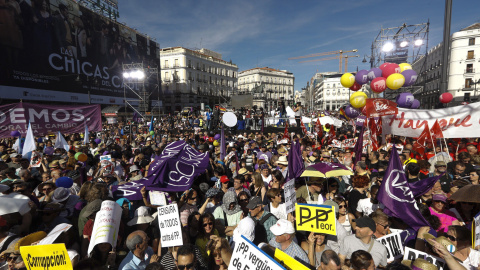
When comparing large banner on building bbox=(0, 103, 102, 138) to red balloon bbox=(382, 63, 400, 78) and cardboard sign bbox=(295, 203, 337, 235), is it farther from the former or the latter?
red balloon bbox=(382, 63, 400, 78)

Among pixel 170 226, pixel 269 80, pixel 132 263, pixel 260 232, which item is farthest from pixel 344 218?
pixel 269 80

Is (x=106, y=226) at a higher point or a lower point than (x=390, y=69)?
lower

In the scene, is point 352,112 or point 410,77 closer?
point 410,77

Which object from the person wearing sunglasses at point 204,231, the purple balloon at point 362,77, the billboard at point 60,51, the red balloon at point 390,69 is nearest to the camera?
the person wearing sunglasses at point 204,231

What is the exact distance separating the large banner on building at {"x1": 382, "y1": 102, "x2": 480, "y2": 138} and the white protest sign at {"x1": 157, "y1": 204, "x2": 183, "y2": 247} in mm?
7376

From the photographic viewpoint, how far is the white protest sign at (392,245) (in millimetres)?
3168

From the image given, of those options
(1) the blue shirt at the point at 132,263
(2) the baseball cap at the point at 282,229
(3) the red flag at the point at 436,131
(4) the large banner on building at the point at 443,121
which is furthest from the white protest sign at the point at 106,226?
(4) the large banner on building at the point at 443,121

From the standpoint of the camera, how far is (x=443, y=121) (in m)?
6.91

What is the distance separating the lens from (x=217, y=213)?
3.97 metres

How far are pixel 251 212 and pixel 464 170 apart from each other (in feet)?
15.7

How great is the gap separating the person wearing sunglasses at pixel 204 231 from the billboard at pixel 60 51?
69.2 ft

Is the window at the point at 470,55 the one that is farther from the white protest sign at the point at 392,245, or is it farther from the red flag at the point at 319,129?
the white protest sign at the point at 392,245

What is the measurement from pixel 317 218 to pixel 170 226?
70.6 inches

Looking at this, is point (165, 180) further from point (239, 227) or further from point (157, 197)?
point (239, 227)
